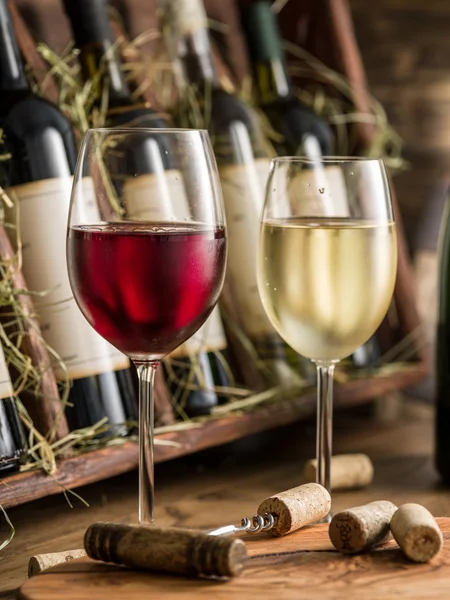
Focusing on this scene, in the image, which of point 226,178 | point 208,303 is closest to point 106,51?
point 226,178

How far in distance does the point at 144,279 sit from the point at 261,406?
50 centimetres

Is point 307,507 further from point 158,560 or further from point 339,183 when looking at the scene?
point 339,183

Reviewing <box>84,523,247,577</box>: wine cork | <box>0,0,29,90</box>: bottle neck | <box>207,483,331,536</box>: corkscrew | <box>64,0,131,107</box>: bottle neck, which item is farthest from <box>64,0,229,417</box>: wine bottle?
<box>84,523,247,577</box>: wine cork

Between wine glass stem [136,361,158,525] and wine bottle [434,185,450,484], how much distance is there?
49cm

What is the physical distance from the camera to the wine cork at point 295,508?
935mm

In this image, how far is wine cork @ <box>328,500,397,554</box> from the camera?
88 cm

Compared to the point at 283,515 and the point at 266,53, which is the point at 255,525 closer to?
the point at 283,515

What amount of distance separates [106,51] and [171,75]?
0.27m

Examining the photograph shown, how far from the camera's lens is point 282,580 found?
83 cm

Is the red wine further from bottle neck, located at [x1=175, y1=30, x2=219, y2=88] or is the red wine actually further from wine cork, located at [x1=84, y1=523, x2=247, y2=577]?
bottle neck, located at [x1=175, y1=30, x2=219, y2=88]

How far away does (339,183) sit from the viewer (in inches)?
41.3

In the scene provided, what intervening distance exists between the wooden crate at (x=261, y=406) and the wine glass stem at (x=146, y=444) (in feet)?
0.57

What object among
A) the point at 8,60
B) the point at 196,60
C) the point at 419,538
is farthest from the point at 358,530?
the point at 196,60

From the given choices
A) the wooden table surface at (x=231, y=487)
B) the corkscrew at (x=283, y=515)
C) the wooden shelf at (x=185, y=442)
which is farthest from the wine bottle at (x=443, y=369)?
the corkscrew at (x=283, y=515)
